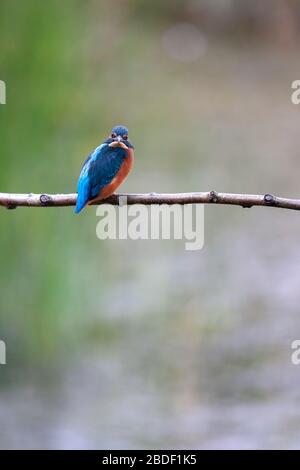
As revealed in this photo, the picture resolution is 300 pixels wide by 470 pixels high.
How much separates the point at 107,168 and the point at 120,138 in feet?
0.21

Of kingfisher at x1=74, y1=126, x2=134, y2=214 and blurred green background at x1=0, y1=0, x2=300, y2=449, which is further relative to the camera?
blurred green background at x1=0, y1=0, x2=300, y2=449

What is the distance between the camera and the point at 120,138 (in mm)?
1943

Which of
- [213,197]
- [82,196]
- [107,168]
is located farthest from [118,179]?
[213,197]

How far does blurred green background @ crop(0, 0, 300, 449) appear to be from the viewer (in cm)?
339

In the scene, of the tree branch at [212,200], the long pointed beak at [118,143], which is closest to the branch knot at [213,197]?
the tree branch at [212,200]

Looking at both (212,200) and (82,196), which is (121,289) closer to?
(82,196)

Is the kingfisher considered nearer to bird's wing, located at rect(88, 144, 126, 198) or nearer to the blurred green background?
bird's wing, located at rect(88, 144, 126, 198)

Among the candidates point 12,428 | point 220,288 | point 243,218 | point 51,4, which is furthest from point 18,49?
point 243,218

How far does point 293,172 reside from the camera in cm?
539

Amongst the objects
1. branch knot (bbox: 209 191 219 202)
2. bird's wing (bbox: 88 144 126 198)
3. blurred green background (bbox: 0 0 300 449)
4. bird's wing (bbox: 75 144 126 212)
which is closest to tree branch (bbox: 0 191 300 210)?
branch knot (bbox: 209 191 219 202)

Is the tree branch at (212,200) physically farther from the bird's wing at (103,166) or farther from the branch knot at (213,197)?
the bird's wing at (103,166)

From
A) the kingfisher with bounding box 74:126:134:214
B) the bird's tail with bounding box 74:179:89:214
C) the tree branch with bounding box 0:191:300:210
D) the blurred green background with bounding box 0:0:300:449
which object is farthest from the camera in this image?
the blurred green background with bounding box 0:0:300:449

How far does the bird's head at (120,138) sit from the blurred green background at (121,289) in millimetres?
1025

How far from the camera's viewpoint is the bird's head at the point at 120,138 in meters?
1.93
